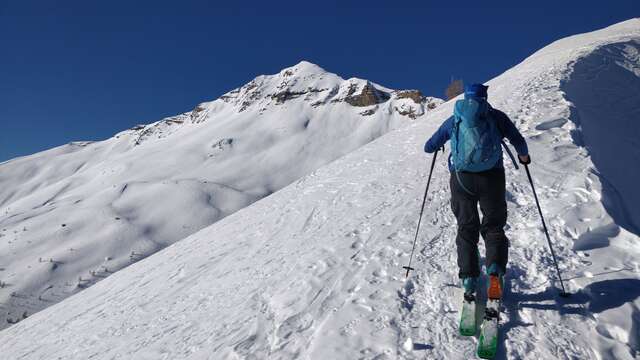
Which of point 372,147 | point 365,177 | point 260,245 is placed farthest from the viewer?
point 372,147

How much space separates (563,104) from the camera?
1043cm

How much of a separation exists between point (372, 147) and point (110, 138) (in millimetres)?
135461

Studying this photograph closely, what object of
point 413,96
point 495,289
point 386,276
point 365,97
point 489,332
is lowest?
point 489,332

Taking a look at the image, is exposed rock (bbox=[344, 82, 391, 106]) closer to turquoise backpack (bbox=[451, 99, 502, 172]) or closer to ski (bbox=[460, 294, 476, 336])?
turquoise backpack (bbox=[451, 99, 502, 172])

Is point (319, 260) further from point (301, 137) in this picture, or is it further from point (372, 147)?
point (301, 137)

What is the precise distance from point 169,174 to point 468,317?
230 ft

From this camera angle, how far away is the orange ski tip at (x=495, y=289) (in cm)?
396

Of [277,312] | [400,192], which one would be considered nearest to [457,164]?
[277,312]

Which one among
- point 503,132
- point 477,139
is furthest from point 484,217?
point 503,132

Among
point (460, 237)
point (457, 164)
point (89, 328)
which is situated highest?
point (457, 164)

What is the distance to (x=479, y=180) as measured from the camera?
4301 millimetres

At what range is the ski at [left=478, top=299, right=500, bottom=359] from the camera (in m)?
3.76

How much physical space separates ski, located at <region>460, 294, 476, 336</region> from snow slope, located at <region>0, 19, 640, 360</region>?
9 cm

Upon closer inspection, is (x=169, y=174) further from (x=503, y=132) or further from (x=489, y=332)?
(x=489, y=332)
